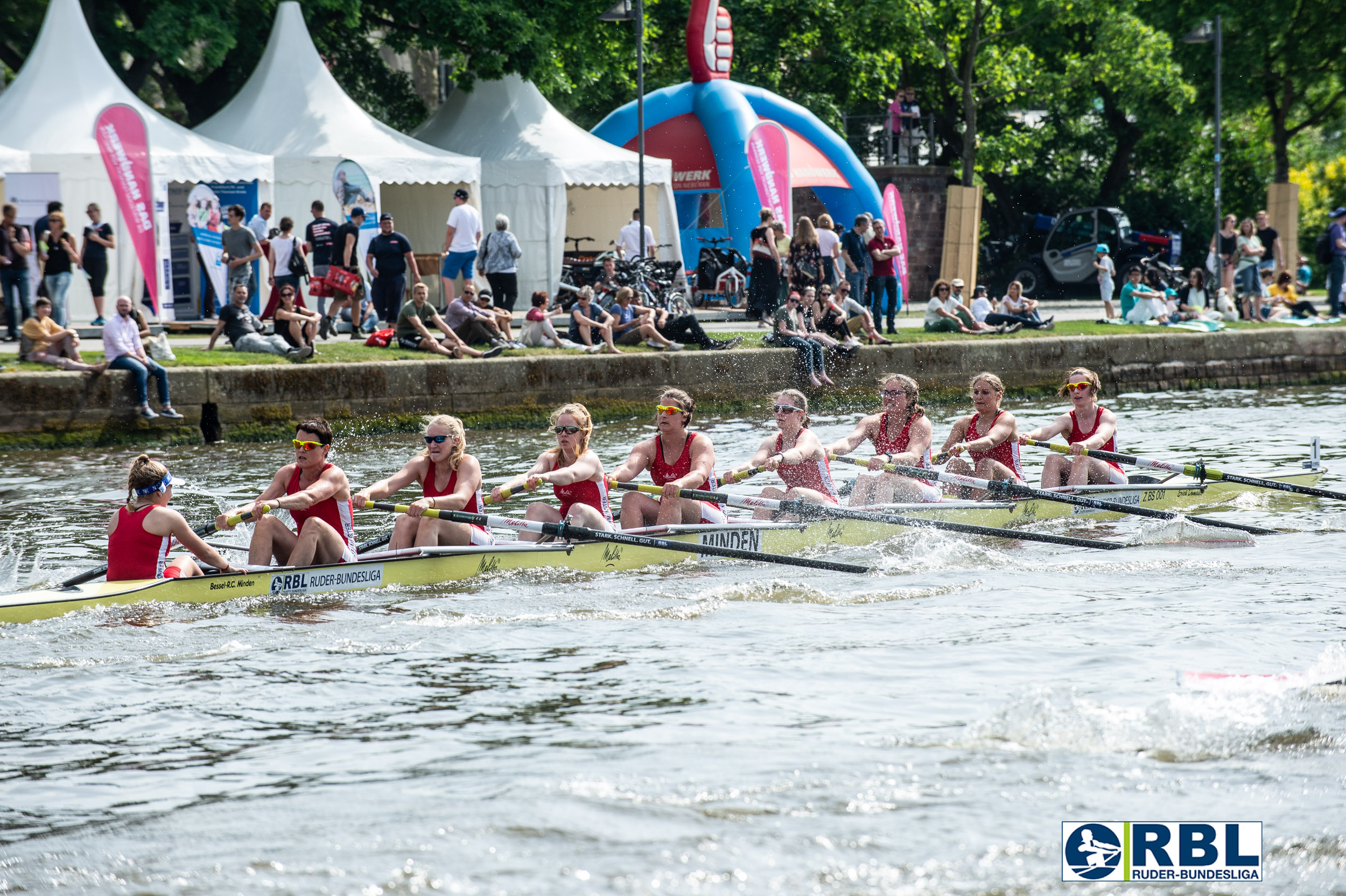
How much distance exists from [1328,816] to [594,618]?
4476 millimetres

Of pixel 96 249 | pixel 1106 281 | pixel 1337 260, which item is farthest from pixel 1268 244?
pixel 96 249

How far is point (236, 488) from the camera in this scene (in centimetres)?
1400

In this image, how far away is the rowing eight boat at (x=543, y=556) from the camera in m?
8.61

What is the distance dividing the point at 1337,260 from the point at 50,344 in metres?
21.0


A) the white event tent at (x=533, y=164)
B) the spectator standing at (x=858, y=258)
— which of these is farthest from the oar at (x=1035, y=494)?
the white event tent at (x=533, y=164)

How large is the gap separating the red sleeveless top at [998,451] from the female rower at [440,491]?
423 cm

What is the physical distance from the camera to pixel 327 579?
30.5 feet

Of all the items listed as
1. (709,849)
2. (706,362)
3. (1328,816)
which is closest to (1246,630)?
(1328,816)

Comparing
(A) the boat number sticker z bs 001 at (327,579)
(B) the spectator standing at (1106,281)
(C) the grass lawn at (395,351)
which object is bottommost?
(A) the boat number sticker z bs 001 at (327,579)

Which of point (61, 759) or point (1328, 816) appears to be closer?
point (1328, 816)

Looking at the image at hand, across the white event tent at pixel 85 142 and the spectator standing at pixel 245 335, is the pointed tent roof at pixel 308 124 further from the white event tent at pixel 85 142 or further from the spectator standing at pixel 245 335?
the spectator standing at pixel 245 335

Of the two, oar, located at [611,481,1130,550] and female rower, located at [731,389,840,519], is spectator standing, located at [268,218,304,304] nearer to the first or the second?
female rower, located at [731,389,840,519]

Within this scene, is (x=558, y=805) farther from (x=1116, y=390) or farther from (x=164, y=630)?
(x=1116, y=390)

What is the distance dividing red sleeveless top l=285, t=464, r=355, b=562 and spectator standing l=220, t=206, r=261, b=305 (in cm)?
1109
